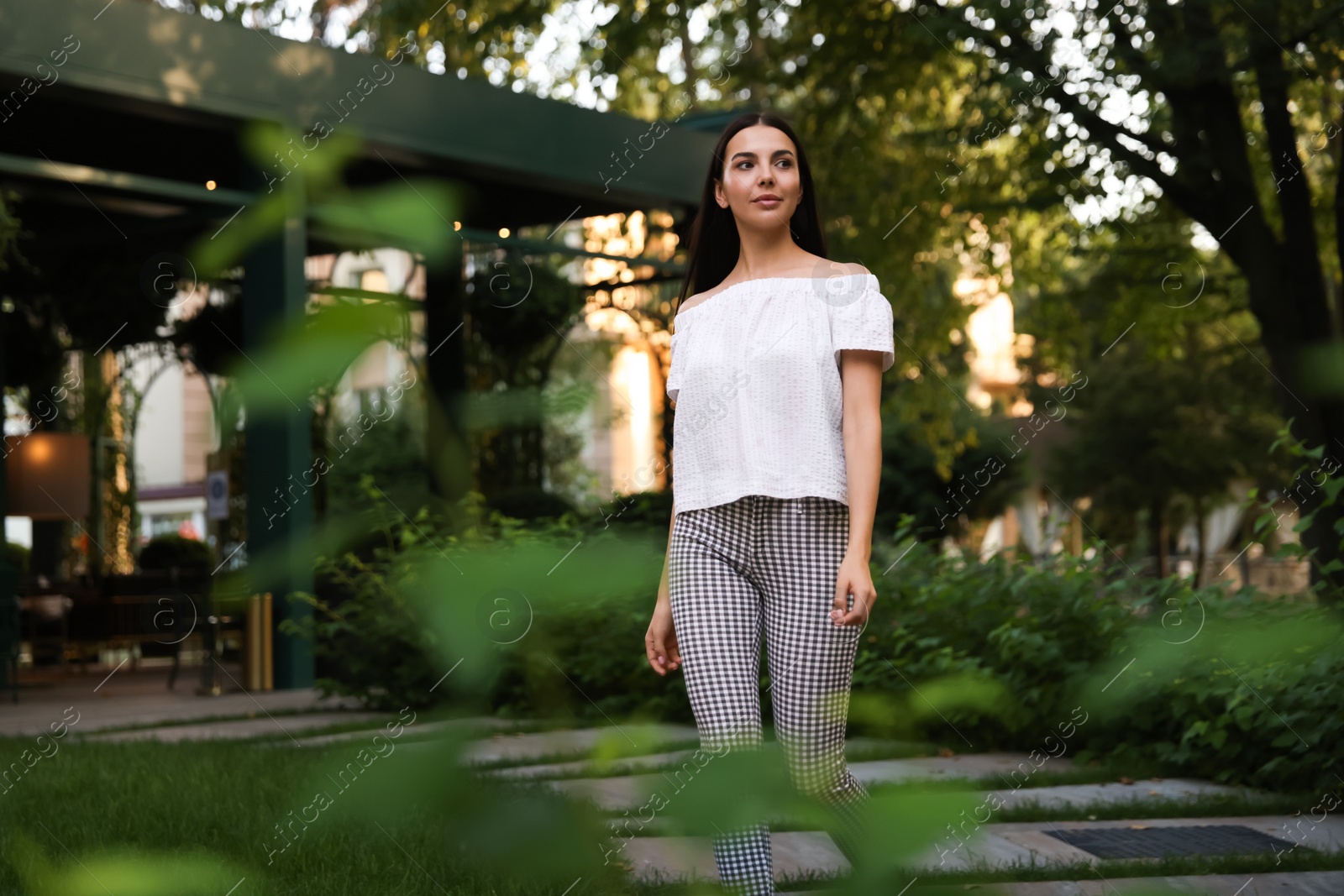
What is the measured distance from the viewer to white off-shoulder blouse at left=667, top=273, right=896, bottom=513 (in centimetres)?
265

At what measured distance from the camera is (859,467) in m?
2.63

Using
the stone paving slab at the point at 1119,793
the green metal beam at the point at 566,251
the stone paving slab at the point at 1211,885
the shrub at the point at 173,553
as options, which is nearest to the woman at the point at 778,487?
the stone paving slab at the point at 1211,885

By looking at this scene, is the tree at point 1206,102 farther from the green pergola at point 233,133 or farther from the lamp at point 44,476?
the lamp at point 44,476

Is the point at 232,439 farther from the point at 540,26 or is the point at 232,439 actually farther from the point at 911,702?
the point at 540,26

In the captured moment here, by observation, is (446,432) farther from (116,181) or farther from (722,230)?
(116,181)

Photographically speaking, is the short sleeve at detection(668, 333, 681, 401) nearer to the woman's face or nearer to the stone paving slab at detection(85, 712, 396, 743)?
the woman's face

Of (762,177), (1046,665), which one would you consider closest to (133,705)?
(1046,665)

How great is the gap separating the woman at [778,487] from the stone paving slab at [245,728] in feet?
14.7

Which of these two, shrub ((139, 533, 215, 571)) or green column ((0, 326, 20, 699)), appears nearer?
green column ((0, 326, 20, 699))

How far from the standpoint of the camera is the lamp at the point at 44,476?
39.5ft

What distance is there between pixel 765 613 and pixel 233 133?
18.7ft

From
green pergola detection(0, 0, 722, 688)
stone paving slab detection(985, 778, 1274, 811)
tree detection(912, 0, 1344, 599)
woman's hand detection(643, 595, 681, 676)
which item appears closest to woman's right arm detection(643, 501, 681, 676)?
woman's hand detection(643, 595, 681, 676)

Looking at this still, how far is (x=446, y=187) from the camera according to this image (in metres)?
1.16

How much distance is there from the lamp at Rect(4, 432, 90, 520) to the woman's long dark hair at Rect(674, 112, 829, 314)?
33.9 ft
